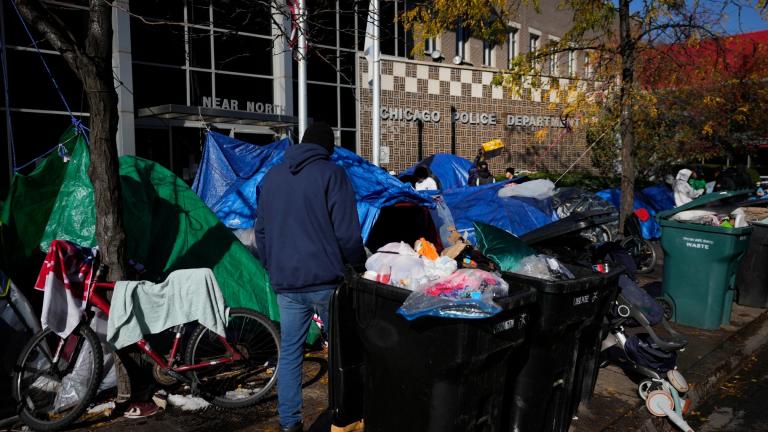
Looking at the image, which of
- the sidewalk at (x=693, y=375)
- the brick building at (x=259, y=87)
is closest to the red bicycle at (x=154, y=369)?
the sidewalk at (x=693, y=375)

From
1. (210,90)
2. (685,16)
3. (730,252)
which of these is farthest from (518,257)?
(210,90)

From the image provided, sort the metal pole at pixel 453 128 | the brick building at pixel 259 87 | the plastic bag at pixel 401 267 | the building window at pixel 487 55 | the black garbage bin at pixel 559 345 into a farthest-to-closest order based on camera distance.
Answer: the building window at pixel 487 55
the metal pole at pixel 453 128
the brick building at pixel 259 87
the black garbage bin at pixel 559 345
the plastic bag at pixel 401 267

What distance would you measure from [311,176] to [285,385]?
48.3 inches

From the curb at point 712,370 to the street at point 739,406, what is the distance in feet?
0.24

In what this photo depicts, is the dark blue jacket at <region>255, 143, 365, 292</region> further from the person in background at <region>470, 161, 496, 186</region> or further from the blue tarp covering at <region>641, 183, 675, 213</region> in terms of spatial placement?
the blue tarp covering at <region>641, 183, 675, 213</region>

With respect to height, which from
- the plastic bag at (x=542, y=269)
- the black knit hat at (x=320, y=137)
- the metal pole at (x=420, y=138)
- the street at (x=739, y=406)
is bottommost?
the street at (x=739, y=406)

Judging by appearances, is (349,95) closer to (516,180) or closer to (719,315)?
(516,180)

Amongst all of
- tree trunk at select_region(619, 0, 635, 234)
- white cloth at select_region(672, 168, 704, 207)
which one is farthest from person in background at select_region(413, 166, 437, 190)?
white cloth at select_region(672, 168, 704, 207)

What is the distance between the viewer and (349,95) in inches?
665

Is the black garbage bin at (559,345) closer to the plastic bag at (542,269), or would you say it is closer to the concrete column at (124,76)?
the plastic bag at (542,269)

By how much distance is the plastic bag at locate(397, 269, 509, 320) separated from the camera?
8.84ft

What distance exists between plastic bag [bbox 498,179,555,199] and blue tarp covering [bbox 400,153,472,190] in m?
3.71

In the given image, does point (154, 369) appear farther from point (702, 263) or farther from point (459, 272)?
point (702, 263)

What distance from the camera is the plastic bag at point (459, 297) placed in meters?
2.70
